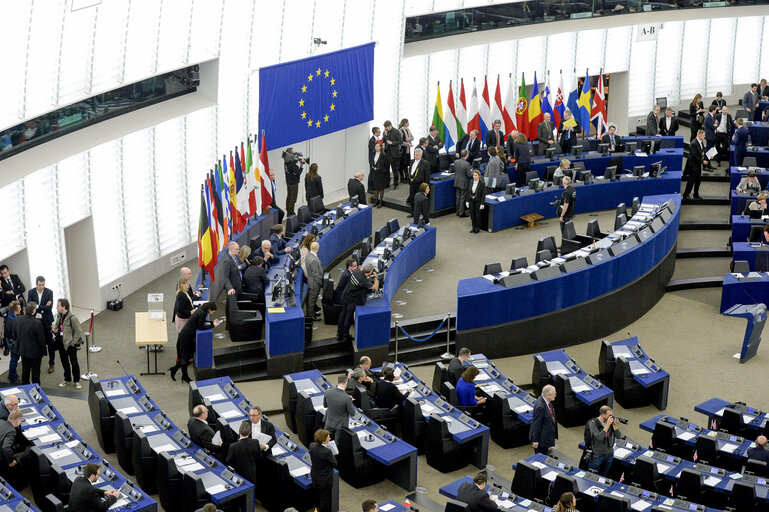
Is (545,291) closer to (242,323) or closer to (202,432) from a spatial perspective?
(242,323)

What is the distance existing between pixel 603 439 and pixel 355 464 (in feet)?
11.2

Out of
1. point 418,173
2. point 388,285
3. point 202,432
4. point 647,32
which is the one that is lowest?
point 202,432

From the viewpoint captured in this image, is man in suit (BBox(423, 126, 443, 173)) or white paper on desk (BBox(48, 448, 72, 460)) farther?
man in suit (BBox(423, 126, 443, 173))

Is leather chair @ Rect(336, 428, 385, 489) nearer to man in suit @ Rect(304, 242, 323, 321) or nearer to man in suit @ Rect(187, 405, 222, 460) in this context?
man in suit @ Rect(187, 405, 222, 460)

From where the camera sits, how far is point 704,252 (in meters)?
24.8

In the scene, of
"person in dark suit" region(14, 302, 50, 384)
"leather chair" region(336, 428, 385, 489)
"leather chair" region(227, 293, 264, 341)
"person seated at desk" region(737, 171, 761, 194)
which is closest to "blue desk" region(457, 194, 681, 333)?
"leather chair" region(227, 293, 264, 341)

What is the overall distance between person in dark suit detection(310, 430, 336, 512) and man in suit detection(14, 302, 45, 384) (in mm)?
5623

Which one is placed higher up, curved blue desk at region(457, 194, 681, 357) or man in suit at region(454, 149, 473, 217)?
man in suit at region(454, 149, 473, 217)

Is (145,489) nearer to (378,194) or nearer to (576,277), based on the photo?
(576,277)

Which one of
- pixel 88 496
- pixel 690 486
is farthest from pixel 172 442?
pixel 690 486

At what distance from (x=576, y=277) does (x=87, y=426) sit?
903cm

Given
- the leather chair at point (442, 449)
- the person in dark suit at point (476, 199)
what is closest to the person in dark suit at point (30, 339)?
the leather chair at point (442, 449)

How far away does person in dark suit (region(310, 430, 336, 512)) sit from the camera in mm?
14039

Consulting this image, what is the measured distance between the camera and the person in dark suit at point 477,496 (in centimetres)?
1344
